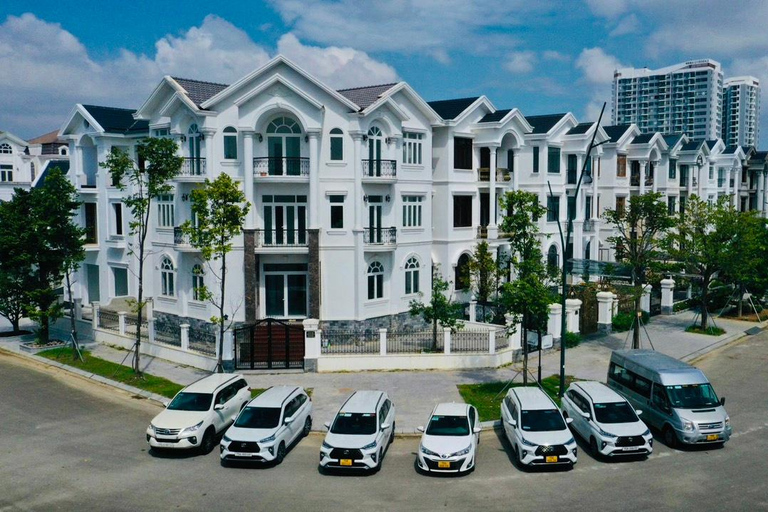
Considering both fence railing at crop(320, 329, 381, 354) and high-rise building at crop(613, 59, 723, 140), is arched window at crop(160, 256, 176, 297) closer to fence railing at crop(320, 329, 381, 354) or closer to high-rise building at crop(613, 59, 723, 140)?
fence railing at crop(320, 329, 381, 354)

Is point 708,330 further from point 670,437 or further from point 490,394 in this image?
point 670,437

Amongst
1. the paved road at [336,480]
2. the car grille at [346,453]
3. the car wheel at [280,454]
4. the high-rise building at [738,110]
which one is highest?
the high-rise building at [738,110]

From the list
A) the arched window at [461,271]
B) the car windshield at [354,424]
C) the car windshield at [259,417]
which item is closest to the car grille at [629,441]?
the car windshield at [354,424]

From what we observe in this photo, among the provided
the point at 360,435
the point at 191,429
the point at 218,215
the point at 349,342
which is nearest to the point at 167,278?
the point at 349,342

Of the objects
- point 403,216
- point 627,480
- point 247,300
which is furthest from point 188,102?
point 627,480

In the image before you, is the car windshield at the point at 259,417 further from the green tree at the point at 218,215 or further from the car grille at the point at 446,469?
the green tree at the point at 218,215
